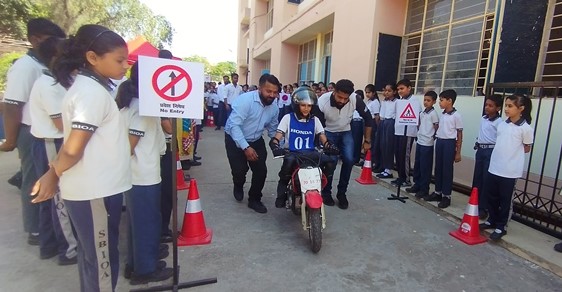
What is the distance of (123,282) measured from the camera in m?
2.67

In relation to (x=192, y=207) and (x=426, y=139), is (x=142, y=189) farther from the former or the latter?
(x=426, y=139)

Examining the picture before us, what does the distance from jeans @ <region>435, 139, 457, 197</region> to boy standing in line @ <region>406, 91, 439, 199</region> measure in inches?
6.1

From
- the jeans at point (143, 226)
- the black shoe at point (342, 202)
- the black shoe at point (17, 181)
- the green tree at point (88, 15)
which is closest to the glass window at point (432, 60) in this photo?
the black shoe at point (342, 202)

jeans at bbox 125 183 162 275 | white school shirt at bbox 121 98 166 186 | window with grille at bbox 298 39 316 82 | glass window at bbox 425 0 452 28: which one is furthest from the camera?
window with grille at bbox 298 39 316 82

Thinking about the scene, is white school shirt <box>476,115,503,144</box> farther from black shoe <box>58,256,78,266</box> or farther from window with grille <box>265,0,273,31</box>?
window with grille <box>265,0,273,31</box>

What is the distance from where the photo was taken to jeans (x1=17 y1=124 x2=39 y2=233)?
297cm

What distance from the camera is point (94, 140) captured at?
1871 millimetres

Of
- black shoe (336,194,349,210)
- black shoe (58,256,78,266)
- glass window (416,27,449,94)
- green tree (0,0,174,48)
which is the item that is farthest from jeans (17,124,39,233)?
green tree (0,0,174,48)

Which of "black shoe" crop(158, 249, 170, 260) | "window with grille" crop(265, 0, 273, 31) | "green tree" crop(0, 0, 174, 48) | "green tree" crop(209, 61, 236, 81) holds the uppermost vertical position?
"green tree" crop(209, 61, 236, 81)

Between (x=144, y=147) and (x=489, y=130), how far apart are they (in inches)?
159

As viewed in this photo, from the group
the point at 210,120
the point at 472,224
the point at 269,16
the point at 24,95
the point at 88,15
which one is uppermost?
the point at 269,16

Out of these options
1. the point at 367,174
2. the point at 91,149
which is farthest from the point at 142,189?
the point at 367,174

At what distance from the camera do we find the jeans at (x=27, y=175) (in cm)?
297

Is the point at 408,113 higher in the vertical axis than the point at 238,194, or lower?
higher
